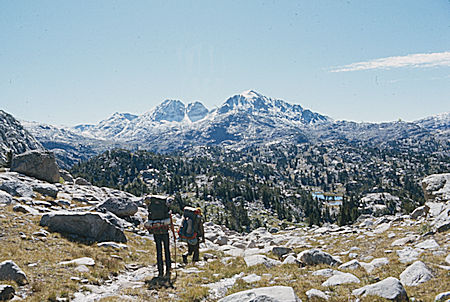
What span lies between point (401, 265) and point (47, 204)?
25965 mm

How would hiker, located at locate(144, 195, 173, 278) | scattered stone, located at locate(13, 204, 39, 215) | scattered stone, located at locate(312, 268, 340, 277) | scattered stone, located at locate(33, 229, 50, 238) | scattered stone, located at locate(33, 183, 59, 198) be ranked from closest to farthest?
1. scattered stone, located at locate(312, 268, 340, 277)
2. hiker, located at locate(144, 195, 173, 278)
3. scattered stone, located at locate(33, 229, 50, 238)
4. scattered stone, located at locate(13, 204, 39, 215)
5. scattered stone, located at locate(33, 183, 59, 198)

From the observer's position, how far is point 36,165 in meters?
31.4

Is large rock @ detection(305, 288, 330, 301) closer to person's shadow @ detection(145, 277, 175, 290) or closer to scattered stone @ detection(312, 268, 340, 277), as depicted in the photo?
scattered stone @ detection(312, 268, 340, 277)

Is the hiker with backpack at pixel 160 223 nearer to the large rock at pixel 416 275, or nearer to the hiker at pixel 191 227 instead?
the hiker at pixel 191 227

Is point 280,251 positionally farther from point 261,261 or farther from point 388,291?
point 388,291

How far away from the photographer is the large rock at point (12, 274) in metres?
10.5

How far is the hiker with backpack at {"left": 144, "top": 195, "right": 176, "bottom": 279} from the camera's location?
51.3 ft

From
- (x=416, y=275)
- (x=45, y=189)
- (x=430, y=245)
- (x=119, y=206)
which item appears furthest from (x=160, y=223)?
(x=45, y=189)

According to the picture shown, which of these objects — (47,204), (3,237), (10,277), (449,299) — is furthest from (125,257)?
(449,299)

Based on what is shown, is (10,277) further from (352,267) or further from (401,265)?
(401,265)

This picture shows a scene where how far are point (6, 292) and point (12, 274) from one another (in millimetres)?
1479

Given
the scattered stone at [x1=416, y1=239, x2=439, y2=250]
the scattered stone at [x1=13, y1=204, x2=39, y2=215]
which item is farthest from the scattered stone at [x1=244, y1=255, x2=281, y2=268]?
the scattered stone at [x1=13, y1=204, x2=39, y2=215]

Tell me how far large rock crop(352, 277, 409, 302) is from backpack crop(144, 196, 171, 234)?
33.5ft

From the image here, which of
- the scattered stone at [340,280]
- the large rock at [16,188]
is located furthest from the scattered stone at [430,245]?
the large rock at [16,188]
